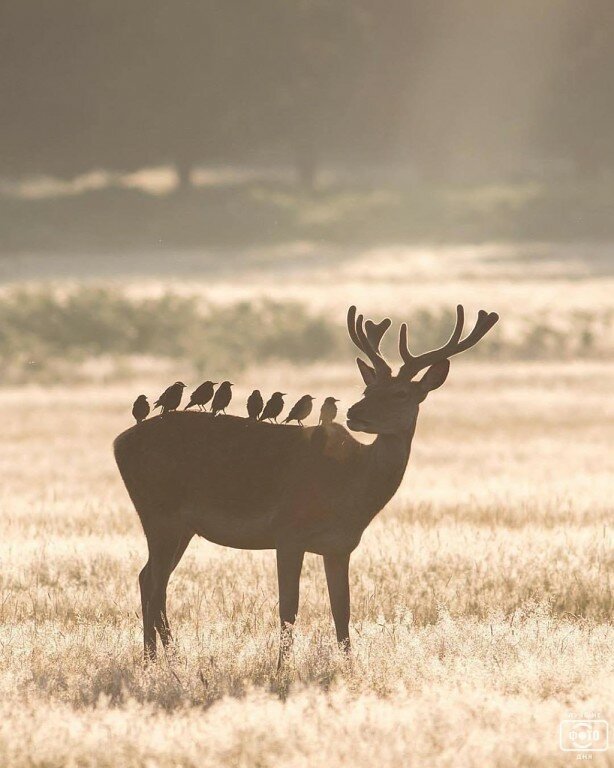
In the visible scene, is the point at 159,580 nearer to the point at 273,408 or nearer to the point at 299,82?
the point at 273,408

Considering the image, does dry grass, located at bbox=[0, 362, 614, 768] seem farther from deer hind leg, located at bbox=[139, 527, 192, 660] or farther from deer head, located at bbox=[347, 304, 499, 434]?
deer head, located at bbox=[347, 304, 499, 434]

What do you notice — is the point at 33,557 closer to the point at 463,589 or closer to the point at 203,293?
the point at 463,589

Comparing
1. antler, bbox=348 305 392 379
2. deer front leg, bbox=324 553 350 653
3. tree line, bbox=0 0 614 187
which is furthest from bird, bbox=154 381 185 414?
tree line, bbox=0 0 614 187

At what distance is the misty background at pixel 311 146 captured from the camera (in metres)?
64.8

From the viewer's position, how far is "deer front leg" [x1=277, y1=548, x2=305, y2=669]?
9.63m

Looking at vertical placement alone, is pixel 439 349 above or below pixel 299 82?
below

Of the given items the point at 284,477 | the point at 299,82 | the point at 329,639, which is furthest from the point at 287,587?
the point at 299,82

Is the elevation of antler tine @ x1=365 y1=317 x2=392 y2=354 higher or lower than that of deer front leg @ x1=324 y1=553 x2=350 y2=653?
higher

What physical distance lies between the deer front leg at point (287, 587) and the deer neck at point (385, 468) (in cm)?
49

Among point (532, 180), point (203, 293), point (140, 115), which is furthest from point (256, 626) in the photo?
point (532, 180)

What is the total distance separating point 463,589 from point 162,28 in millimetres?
68323

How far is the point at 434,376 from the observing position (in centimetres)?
968

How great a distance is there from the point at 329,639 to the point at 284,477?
1140mm

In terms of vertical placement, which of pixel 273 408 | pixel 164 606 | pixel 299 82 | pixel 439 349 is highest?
pixel 299 82
